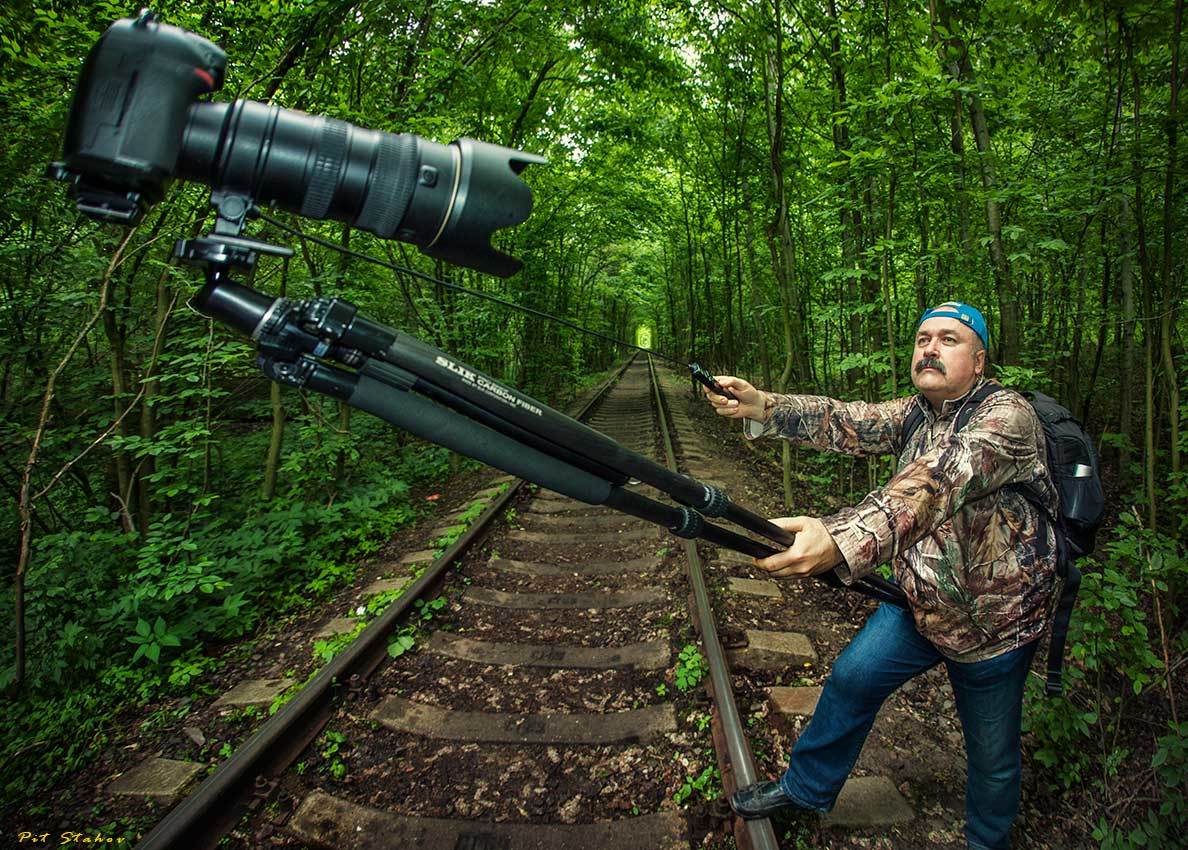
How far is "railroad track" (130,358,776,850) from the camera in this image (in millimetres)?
2195

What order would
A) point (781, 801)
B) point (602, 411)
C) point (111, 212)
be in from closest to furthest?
point (111, 212)
point (781, 801)
point (602, 411)

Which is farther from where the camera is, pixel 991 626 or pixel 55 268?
pixel 55 268

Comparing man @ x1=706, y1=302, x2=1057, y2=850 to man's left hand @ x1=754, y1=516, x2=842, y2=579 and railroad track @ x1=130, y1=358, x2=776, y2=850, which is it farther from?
railroad track @ x1=130, y1=358, x2=776, y2=850

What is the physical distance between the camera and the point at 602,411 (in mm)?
14039

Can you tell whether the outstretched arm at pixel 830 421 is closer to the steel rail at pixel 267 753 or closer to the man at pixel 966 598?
the man at pixel 966 598

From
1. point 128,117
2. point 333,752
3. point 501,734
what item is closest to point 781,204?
point 501,734

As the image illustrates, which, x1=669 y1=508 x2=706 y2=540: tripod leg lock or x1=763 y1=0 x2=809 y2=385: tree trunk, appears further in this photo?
x1=763 y1=0 x2=809 y2=385: tree trunk

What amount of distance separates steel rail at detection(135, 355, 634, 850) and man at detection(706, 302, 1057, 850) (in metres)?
2.10

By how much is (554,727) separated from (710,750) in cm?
82

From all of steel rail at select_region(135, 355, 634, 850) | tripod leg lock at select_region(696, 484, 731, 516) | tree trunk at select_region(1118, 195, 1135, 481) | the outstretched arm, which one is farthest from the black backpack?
tree trunk at select_region(1118, 195, 1135, 481)

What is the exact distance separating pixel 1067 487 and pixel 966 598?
0.50 m

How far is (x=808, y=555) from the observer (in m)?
1.32

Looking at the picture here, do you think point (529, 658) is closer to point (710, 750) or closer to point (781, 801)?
point (710, 750)

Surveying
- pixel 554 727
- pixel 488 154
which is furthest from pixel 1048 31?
pixel 554 727
